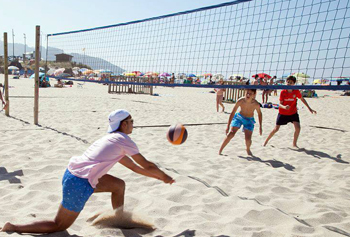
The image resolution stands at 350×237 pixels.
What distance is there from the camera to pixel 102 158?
6.84 ft

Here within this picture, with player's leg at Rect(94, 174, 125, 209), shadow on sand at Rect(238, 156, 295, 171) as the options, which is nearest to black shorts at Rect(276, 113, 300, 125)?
shadow on sand at Rect(238, 156, 295, 171)

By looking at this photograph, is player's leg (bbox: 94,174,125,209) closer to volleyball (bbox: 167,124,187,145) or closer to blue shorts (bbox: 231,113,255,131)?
volleyball (bbox: 167,124,187,145)

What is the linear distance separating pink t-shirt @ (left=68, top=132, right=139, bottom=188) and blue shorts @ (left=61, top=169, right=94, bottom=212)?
0.12 feet

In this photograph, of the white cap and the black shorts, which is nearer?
the white cap

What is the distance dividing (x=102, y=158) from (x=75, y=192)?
0.28 metres

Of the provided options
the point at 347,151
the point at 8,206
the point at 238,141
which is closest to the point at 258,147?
the point at 238,141

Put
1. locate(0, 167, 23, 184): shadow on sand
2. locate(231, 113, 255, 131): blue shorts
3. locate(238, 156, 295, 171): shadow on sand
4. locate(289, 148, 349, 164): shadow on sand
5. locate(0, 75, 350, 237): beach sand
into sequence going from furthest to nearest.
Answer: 1. locate(231, 113, 255, 131): blue shorts
2. locate(289, 148, 349, 164): shadow on sand
3. locate(238, 156, 295, 171): shadow on sand
4. locate(0, 167, 23, 184): shadow on sand
5. locate(0, 75, 350, 237): beach sand

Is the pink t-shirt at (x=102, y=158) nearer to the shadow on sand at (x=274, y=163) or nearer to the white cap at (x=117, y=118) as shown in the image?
the white cap at (x=117, y=118)

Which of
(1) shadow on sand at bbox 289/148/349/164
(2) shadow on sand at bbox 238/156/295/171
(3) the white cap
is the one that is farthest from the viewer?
(1) shadow on sand at bbox 289/148/349/164

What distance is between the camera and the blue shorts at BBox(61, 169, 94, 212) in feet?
6.59

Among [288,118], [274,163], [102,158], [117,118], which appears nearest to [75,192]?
[102,158]

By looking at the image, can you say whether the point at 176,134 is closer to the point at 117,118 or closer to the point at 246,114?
the point at 117,118

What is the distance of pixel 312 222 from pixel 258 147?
9.83 feet

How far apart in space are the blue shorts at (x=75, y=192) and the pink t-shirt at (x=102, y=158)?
37 mm
